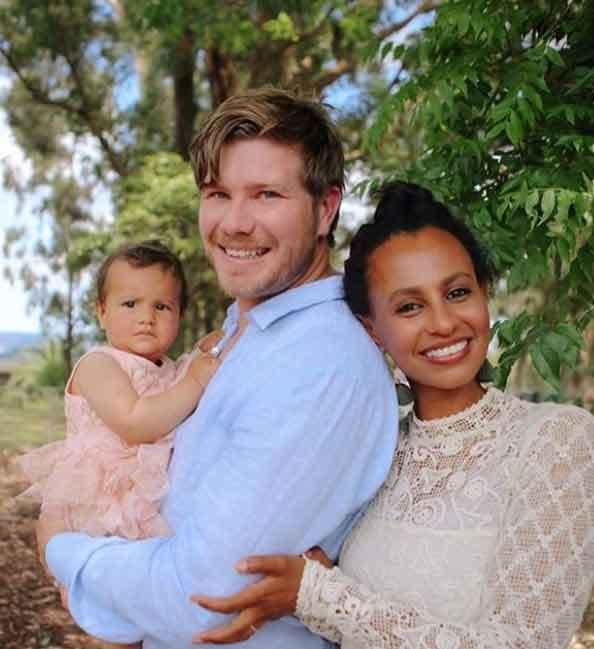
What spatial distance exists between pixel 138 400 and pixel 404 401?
611 mm

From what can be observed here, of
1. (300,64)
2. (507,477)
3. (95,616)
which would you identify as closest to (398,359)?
(507,477)

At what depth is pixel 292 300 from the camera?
192cm

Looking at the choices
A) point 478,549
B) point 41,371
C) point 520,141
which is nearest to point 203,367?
point 478,549

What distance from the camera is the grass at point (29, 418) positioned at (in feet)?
33.4

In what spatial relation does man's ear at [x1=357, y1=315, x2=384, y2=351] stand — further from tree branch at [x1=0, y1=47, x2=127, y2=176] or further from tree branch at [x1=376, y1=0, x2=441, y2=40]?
tree branch at [x1=0, y1=47, x2=127, y2=176]

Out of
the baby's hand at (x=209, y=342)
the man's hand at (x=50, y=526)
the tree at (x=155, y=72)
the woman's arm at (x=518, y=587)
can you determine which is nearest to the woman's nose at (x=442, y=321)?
the woman's arm at (x=518, y=587)

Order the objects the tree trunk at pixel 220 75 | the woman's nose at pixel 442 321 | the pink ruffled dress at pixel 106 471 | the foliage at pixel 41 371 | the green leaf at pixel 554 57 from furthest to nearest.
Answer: the foliage at pixel 41 371, the tree trunk at pixel 220 75, the green leaf at pixel 554 57, the pink ruffled dress at pixel 106 471, the woman's nose at pixel 442 321

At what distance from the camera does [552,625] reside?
1.62 m

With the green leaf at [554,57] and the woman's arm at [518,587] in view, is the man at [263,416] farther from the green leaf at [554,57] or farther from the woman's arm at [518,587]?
the green leaf at [554,57]

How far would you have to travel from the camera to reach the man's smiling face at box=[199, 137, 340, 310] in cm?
188

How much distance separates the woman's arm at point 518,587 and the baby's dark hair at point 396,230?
0.44 m

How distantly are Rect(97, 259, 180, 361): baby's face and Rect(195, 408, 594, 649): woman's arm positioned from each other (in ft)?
2.94

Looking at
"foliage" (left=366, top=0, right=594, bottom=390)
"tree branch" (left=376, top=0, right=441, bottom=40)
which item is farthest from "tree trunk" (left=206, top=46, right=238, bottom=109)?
"foliage" (left=366, top=0, right=594, bottom=390)

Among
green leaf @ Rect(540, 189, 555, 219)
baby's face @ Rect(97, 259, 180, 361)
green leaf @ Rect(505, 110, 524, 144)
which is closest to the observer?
baby's face @ Rect(97, 259, 180, 361)
